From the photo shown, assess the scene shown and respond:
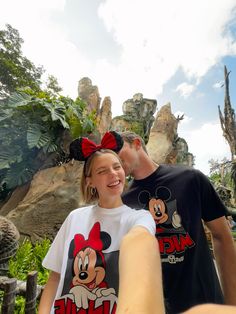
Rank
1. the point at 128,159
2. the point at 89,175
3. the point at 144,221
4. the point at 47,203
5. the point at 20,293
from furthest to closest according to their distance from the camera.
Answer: the point at 47,203 → the point at 20,293 → the point at 128,159 → the point at 89,175 → the point at 144,221

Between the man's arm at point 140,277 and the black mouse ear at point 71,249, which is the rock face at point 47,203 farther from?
the man's arm at point 140,277

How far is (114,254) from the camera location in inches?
34.8

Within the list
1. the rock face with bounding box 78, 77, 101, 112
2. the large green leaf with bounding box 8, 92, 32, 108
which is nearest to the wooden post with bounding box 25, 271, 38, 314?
the large green leaf with bounding box 8, 92, 32, 108

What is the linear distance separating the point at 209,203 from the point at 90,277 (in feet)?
2.55

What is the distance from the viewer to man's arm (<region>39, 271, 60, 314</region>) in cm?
93

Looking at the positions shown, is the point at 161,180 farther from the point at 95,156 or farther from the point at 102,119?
the point at 102,119

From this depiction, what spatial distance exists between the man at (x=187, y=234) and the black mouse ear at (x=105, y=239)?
39cm

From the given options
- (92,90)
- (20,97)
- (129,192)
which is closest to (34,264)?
(129,192)

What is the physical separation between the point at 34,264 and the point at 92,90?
1016cm

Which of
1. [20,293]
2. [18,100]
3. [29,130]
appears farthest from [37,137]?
[20,293]

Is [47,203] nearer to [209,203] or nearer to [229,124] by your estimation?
[209,203]

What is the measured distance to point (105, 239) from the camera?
3.07 ft

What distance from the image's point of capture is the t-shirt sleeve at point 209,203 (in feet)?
4.10

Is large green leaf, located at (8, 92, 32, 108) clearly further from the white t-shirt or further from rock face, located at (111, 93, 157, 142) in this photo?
rock face, located at (111, 93, 157, 142)
